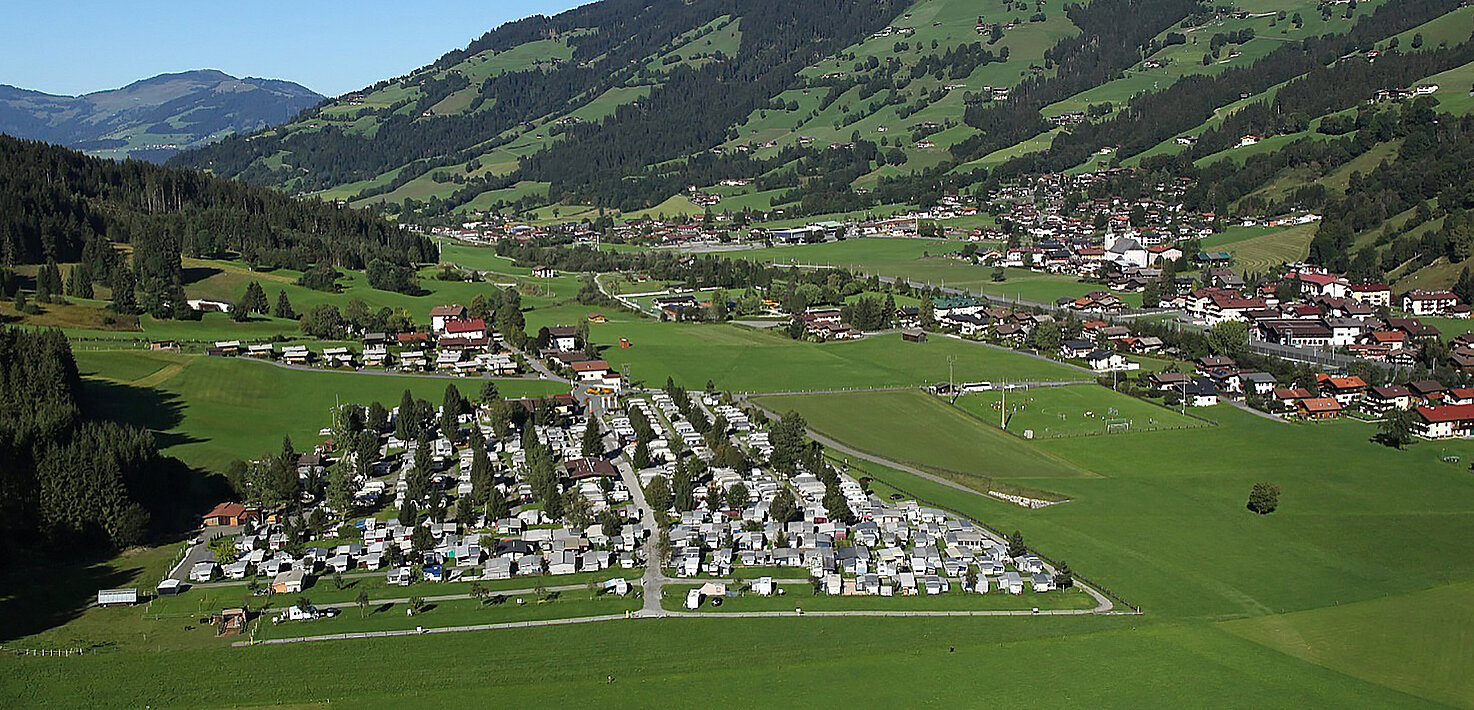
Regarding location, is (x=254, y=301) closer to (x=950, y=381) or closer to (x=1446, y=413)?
(x=950, y=381)

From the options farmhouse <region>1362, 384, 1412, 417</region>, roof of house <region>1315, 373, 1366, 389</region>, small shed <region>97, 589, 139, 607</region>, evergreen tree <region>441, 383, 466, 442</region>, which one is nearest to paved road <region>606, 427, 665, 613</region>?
evergreen tree <region>441, 383, 466, 442</region>

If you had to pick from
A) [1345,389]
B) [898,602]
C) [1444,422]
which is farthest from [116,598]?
[1345,389]

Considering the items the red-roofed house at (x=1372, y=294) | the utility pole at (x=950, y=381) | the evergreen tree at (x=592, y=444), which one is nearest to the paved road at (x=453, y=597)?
the evergreen tree at (x=592, y=444)

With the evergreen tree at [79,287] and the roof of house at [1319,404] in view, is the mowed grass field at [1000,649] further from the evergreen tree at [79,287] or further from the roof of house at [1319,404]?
the evergreen tree at [79,287]

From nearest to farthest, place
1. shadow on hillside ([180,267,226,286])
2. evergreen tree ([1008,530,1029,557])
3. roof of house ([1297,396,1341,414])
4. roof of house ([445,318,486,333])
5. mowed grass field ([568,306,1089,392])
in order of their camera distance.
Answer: evergreen tree ([1008,530,1029,557]) < roof of house ([1297,396,1341,414]) < mowed grass field ([568,306,1089,392]) < roof of house ([445,318,486,333]) < shadow on hillside ([180,267,226,286])

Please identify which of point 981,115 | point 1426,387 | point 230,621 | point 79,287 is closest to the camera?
point 230,621

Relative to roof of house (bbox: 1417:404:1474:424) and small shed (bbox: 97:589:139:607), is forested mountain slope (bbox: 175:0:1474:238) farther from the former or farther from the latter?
small shed (bbox: 97:589:139:607)

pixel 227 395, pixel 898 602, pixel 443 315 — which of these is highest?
pixel 443 315
